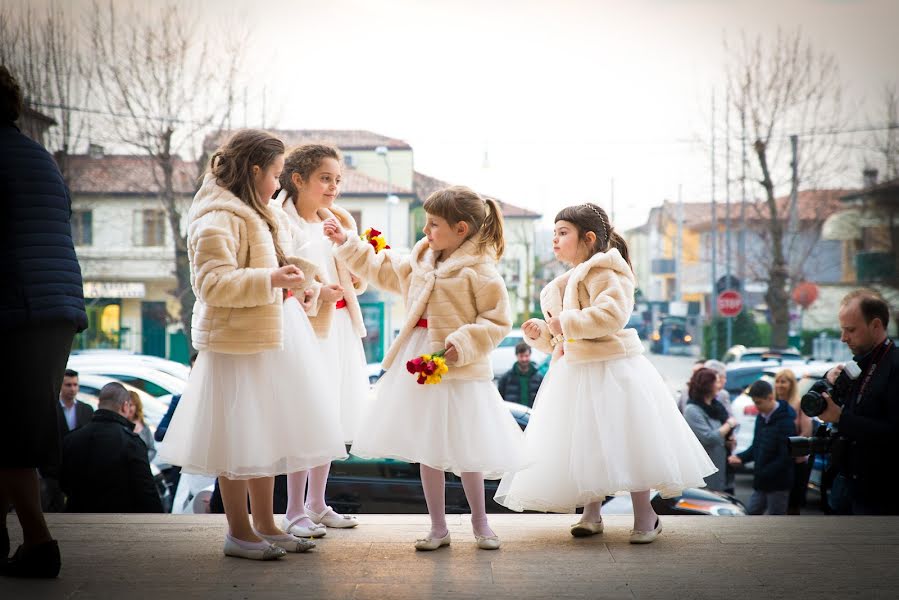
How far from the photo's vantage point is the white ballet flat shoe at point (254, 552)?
457cm

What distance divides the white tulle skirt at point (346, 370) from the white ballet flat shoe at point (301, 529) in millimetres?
453

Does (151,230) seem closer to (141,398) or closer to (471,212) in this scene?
(141,398)

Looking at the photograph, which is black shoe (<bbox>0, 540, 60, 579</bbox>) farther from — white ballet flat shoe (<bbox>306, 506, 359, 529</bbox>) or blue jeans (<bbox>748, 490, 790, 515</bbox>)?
blue jeans (<bbox>748, 490, 790, 515</bbox>)

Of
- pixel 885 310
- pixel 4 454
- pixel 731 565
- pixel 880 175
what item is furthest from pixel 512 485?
pixel 880 175

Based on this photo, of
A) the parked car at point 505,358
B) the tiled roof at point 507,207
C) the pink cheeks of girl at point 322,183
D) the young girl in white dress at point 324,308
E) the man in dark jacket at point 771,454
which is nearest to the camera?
the young girl in white dress at point 324,308

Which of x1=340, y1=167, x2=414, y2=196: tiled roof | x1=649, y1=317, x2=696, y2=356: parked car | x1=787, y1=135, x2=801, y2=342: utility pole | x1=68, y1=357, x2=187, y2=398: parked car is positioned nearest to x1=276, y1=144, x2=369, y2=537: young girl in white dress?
x1=68, y1=357, x2=187, y2=398: parked car

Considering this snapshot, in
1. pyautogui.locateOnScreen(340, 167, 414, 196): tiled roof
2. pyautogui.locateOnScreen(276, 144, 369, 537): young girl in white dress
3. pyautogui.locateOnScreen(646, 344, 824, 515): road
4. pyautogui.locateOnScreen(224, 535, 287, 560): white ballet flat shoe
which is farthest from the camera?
pyautogui.locateOnScreen(340, 167, 414, 196): tiled roof

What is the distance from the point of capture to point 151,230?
31.4 m

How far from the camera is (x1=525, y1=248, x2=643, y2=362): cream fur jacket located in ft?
16.7

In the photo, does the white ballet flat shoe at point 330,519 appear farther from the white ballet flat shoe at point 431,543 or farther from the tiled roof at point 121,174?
the tiled roof at point 121,174

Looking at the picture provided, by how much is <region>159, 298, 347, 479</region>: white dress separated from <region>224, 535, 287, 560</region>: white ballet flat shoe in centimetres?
34

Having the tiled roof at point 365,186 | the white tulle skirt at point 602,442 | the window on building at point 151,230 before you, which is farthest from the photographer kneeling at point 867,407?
the tiled roof at point 365,186

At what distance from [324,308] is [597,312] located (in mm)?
1345

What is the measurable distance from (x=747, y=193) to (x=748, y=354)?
405 centimetres
